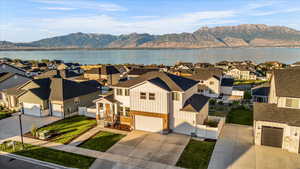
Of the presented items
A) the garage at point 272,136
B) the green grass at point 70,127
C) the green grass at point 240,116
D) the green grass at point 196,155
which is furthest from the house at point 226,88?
the green grass at point 70,127

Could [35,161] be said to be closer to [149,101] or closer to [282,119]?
[149,101]

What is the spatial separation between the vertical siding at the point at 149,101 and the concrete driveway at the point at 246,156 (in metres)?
6.37

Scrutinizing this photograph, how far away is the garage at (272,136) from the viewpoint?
665 inches

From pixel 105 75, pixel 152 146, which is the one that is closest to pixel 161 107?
pixel 152 146

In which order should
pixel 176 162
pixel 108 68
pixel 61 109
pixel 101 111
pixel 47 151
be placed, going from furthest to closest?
pixel 108 68 < pixel 61 109 < pixel 101 111 < pixel 47 151 < pixel 176 162

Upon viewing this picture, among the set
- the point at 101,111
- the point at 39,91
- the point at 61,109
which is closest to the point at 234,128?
the point at 101,111

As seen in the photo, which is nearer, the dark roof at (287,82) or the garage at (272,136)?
the garage at (272,136)

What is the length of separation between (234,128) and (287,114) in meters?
5.69

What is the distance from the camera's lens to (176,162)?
14.9 m

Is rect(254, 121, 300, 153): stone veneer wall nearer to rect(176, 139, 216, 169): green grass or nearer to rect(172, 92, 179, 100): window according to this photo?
rect(176, 139, 216, 169): green grass

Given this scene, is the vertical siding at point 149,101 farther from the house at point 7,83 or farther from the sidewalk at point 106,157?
the house at point 7,83

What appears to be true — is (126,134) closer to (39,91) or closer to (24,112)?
(39,91)

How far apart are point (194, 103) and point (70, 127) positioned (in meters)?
14.3

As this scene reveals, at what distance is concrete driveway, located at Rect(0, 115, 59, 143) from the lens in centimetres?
2072
